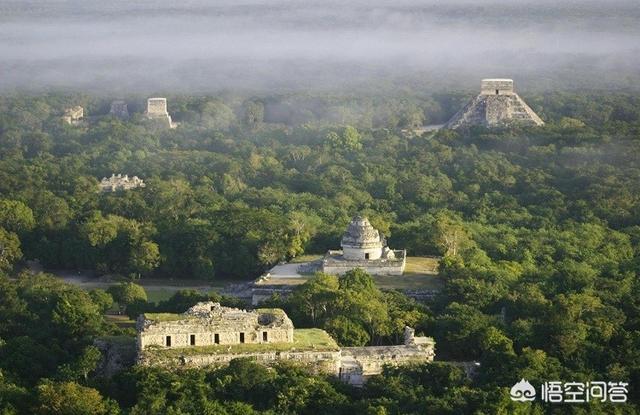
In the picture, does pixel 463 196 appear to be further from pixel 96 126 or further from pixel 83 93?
pixel 83 93

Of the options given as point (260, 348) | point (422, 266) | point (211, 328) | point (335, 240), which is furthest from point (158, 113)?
point (260, 348)

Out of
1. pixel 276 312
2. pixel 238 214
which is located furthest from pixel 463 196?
pixel 276 312

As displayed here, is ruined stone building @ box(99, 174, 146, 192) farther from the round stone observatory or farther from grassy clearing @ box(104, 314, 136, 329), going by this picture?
grassy clearing @ box(104, 314, 136, 329)

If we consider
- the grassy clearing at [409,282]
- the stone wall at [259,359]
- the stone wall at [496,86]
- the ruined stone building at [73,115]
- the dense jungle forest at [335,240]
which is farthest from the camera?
the ruined stone building at [73,115]

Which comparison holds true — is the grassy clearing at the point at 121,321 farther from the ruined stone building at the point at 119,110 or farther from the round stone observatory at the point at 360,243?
the ruined stone building at the point at 119,110

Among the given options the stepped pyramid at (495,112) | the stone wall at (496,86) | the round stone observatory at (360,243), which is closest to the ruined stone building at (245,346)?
the round stone observatory at (360,243)

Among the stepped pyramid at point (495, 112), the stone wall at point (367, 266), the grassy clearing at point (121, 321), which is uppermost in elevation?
the stepped pyramid at point (495, 112)
